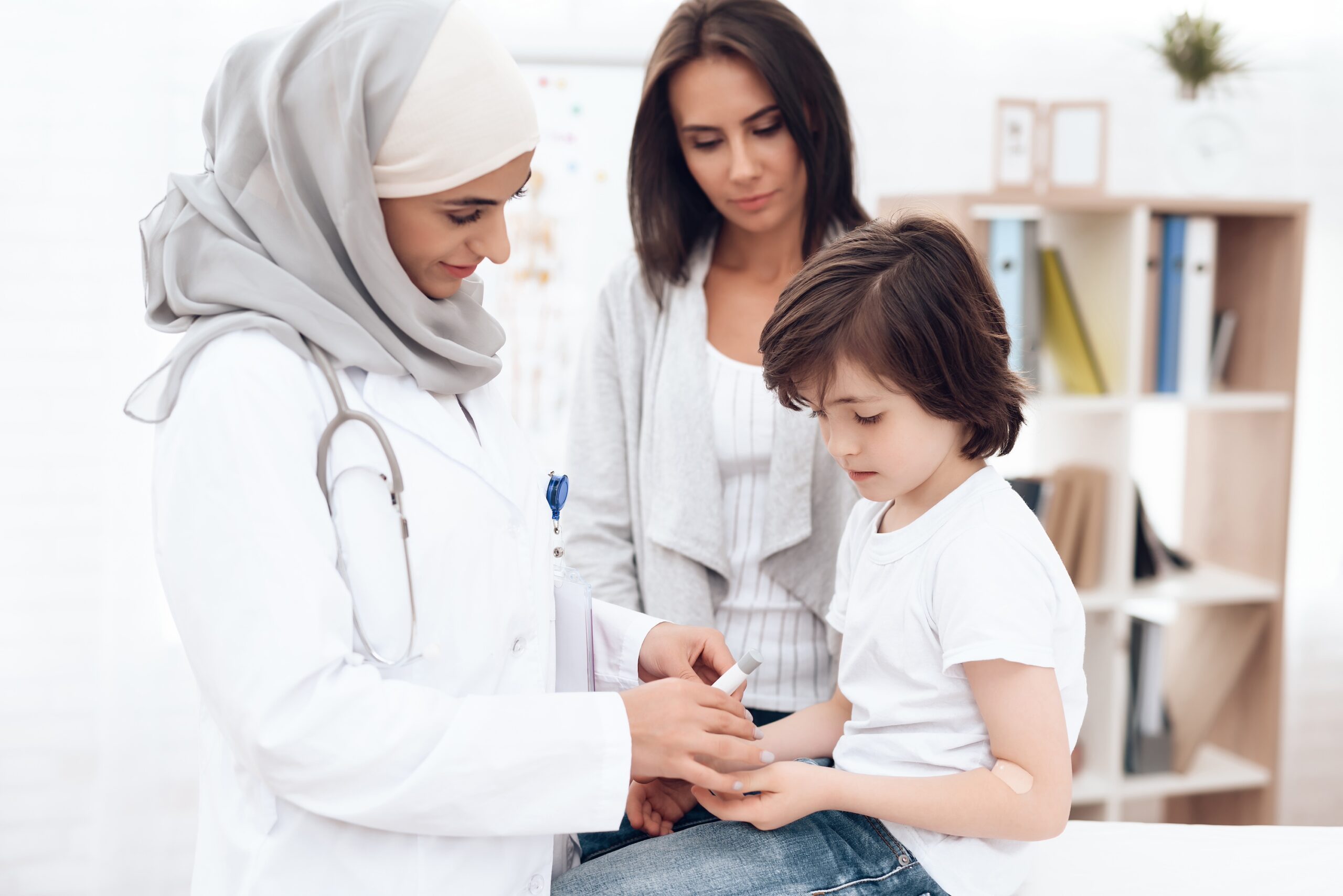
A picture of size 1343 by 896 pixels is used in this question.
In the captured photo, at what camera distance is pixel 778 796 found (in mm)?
1079

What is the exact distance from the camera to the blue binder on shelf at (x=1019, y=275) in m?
2.33

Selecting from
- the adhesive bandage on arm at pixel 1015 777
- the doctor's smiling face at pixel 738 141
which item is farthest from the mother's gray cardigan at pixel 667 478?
the adhesive bandage on arm at pixel 1015 777

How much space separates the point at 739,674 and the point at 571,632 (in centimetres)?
21

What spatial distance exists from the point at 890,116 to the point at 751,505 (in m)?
1.51

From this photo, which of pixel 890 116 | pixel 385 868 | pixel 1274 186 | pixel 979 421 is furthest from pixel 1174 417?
pixel 385 868

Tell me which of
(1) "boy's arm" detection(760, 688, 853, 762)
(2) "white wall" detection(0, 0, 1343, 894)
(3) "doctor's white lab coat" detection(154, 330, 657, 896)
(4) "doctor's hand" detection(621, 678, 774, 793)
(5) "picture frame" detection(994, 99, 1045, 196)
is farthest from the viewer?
(5) "picture frame" detection(994, 99, 1045, 196)

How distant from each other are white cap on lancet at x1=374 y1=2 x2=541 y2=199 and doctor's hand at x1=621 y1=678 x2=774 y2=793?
0.49m

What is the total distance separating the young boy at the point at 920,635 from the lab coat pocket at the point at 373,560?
376 millimetres

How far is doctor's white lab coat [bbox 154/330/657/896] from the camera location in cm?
81

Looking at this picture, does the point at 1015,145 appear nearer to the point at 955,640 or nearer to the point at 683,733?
the point at 955,640

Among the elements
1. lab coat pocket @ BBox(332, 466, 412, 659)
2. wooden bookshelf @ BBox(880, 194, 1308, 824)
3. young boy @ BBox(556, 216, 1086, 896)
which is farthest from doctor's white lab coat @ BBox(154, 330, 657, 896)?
wooden bookshelf @ BBox(880, 194, 1308, 824)

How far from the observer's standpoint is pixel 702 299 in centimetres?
163

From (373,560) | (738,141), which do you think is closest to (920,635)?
(373,560)

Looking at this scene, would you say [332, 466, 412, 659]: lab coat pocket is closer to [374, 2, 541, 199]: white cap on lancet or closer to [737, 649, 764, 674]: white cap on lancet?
[374, 2, 541, 199]: white cap on lancet
